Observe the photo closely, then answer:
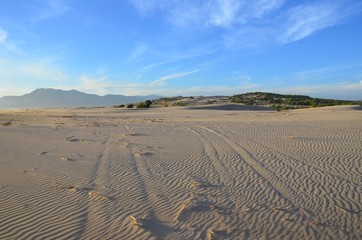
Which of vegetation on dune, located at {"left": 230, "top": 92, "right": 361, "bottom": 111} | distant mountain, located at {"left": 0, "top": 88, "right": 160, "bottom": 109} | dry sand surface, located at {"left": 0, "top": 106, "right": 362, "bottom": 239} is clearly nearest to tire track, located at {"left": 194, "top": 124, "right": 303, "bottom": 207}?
dry sand surface, located at {"left": 0, "top": 106, "right": 362, "bottom": 239}

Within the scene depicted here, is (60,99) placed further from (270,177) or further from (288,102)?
(270,177)

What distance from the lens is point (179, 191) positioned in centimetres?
700

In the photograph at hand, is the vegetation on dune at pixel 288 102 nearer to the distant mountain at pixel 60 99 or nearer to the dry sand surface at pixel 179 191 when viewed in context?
the dry sand surface at pixel 179 191

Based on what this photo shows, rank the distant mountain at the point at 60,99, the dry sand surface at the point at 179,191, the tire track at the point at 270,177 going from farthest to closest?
1. the distant mountain at the point at 60,99
2. the tire track at the point at 270,177
3. the dry sand surface at the point at 179,191

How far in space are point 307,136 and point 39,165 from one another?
11866 millimetres

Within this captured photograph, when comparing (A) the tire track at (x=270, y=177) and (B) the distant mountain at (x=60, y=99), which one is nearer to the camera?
(A) the tire track at (x=270, y=177)

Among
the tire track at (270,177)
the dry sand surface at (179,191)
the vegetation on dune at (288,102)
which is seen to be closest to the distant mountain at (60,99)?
the vegetation on dune at (288,102)

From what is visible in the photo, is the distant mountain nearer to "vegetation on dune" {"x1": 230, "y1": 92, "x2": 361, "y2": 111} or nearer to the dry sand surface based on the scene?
"vegetation on dune" {"x1": 230, "y1": 92, "x2": 361, "y2": 111}

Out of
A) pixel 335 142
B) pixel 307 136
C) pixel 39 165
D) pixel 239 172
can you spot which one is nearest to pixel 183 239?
pixel 239 172

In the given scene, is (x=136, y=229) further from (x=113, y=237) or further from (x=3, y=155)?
(x=3, y=155)

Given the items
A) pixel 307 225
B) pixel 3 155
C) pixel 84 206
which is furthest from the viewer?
pixel 3 155

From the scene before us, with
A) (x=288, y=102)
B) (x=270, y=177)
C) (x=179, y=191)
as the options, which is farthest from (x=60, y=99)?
(x=179, y=191)

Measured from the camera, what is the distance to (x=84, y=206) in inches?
232

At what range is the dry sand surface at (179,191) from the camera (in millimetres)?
Result: 5078
